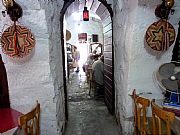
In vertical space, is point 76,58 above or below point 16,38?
below

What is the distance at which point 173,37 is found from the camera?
2.30 m

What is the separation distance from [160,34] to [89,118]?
2.29 metres

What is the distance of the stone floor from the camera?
3385 millimetres

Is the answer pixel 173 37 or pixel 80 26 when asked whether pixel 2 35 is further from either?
pixel 80 26

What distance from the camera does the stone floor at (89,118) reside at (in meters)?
3.38

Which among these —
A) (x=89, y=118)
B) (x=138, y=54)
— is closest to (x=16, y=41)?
(x=138, y=54)

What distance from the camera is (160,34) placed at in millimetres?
2285

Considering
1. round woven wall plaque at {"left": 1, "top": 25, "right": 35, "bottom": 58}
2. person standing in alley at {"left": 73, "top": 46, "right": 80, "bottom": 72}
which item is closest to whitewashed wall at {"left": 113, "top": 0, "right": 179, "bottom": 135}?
round woven wall plaque at {"left": 1, "top": 25, "right": 35, "bottom": 58}

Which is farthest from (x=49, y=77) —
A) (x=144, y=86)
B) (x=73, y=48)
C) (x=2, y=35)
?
(x=73, y=48)

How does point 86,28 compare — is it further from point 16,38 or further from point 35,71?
point 16,38

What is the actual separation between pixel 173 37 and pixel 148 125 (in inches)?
39.1

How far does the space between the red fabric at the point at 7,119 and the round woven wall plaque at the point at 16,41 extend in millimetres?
597

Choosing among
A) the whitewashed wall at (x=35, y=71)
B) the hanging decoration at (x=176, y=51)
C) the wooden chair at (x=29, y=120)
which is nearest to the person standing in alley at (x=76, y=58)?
the whitewashed wall at (x=35, y=71)

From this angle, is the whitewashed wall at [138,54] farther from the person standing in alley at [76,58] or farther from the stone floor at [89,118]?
the person standing in alley at [76,58]
